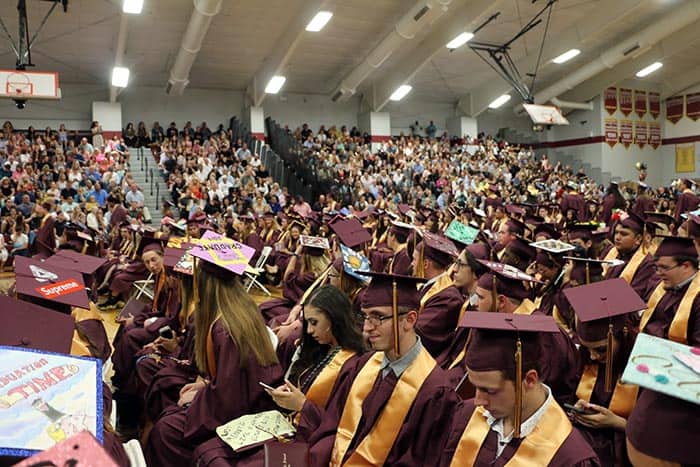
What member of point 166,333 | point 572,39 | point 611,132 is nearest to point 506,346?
point 166,333

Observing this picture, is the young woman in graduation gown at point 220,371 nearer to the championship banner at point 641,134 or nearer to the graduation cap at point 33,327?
the graduation cap at point 33,327

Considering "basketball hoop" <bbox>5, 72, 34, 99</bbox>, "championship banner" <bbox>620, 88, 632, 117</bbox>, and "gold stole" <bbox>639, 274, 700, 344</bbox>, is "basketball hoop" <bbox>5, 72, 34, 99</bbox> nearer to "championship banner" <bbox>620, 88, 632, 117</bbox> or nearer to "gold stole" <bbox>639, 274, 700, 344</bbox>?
"gold stole" <bbox>639, 274, 700, 344</bbox>

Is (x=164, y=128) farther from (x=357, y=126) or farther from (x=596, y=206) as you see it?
(x=596, y=206)

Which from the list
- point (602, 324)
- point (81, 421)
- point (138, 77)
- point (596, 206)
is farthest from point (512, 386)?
point (138, 77)

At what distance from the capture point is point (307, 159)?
17.6 metres

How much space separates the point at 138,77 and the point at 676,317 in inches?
802

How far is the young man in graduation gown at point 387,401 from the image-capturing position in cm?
236

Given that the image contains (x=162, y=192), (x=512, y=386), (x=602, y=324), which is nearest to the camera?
(x=512, y=386)

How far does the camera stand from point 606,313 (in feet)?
8.92

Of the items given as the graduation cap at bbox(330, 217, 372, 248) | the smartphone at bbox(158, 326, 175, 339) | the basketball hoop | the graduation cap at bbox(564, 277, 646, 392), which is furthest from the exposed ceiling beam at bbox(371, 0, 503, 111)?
the graduation cap at bbox(564, 277, 646, 392)

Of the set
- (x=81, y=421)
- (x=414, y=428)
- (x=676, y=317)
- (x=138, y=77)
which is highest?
(x=138, y=77)

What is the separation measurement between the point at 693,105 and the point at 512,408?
3166 cm

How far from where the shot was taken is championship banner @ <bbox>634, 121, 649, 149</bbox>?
1111 inches

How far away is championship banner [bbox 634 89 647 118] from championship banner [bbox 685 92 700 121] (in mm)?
1930
